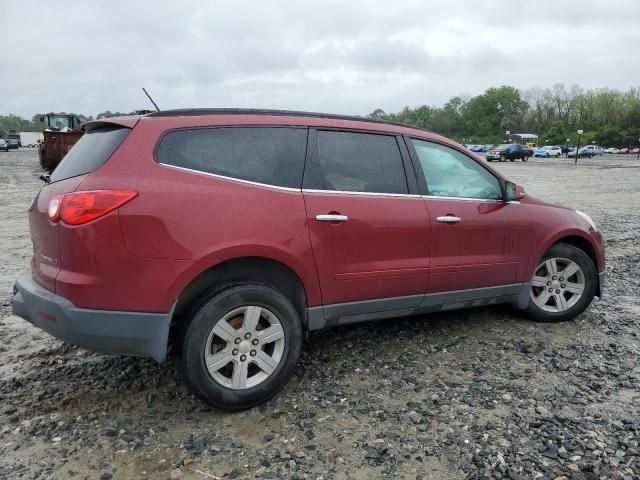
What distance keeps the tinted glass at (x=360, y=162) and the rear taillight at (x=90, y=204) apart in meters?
1.30

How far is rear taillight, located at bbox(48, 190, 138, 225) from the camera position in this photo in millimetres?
2848

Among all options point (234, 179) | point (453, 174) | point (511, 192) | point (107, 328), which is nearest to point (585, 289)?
point (511, 192)

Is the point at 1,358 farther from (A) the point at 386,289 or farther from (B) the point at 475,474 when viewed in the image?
(B) the point at 475,474

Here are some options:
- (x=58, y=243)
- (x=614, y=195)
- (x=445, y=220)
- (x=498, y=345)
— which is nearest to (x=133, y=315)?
(x=58, y=243)

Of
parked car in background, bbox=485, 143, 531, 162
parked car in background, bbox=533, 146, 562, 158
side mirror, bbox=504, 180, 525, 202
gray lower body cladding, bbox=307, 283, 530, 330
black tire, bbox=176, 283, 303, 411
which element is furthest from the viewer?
parked car in background, bbox=533, 146, 562, 158

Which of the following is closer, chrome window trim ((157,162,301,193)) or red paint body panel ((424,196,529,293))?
chrome window trim ((157,162,301,193))

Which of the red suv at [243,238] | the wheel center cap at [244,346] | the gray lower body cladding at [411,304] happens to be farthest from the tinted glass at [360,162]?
the wheel center cap at [244,346]

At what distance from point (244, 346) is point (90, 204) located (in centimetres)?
117

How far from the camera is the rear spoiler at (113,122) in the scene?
3176 mm

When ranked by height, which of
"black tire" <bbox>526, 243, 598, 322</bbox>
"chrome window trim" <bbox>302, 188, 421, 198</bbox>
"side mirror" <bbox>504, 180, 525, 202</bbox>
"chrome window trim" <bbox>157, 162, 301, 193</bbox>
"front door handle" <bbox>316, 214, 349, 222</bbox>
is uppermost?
"chrome window trim" <bbox>157, 162, 301, 193</bbox>

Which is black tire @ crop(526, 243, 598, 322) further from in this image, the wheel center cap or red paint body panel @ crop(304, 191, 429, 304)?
the wheel center cap

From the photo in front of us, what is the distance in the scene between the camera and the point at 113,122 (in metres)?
3.28

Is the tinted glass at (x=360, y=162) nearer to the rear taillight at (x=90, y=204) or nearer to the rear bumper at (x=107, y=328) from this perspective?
the rear taillight at (x=90, y=204)

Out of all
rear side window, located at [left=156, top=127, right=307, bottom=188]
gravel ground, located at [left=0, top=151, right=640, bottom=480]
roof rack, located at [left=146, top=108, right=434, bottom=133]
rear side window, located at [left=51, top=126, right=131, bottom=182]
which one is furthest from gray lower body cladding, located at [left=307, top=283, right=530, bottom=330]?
rear side window, located at [left=51, top=126, right=131, bottom=182]
